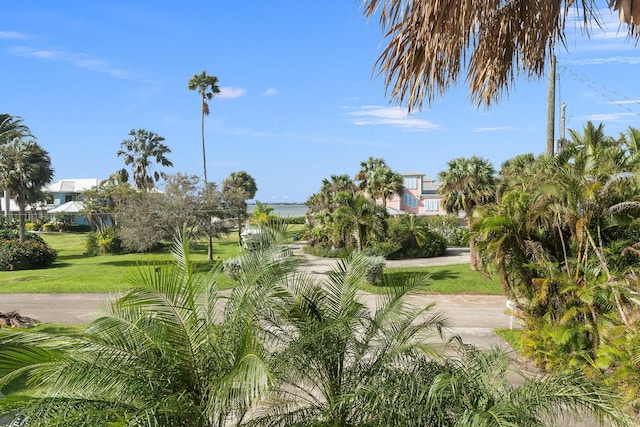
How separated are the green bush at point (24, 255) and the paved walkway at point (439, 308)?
8261mm

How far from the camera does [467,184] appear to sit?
995 inches

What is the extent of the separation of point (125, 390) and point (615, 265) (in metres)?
10.4

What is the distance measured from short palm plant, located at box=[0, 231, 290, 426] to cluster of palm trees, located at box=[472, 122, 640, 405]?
7198mm

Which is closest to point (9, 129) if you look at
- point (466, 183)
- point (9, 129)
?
point (9, 129)

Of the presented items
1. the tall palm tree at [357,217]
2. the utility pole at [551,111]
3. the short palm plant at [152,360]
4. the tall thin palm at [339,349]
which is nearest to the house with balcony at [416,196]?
the tall palm tree at [357,217]

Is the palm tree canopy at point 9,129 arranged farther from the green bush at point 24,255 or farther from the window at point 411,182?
the window at point 411,182

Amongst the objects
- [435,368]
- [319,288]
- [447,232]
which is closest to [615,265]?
[435,368]

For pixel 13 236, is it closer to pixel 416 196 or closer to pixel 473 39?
pixel 473 39

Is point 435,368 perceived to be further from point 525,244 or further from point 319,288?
point 525,244

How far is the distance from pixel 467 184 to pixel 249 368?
22664mm

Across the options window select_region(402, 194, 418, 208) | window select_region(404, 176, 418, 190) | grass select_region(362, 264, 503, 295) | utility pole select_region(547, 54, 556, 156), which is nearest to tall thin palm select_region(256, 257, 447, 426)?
grass select_region(362, 264, 503, 295)

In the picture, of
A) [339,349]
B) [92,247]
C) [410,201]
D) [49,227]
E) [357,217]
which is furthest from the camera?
[410,201]

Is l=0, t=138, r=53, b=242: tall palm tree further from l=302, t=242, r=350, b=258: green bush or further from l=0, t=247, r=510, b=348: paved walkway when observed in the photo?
l=302, t=242, r=350, b=258: green bush

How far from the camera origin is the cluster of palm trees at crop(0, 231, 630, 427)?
4770 millimetres
